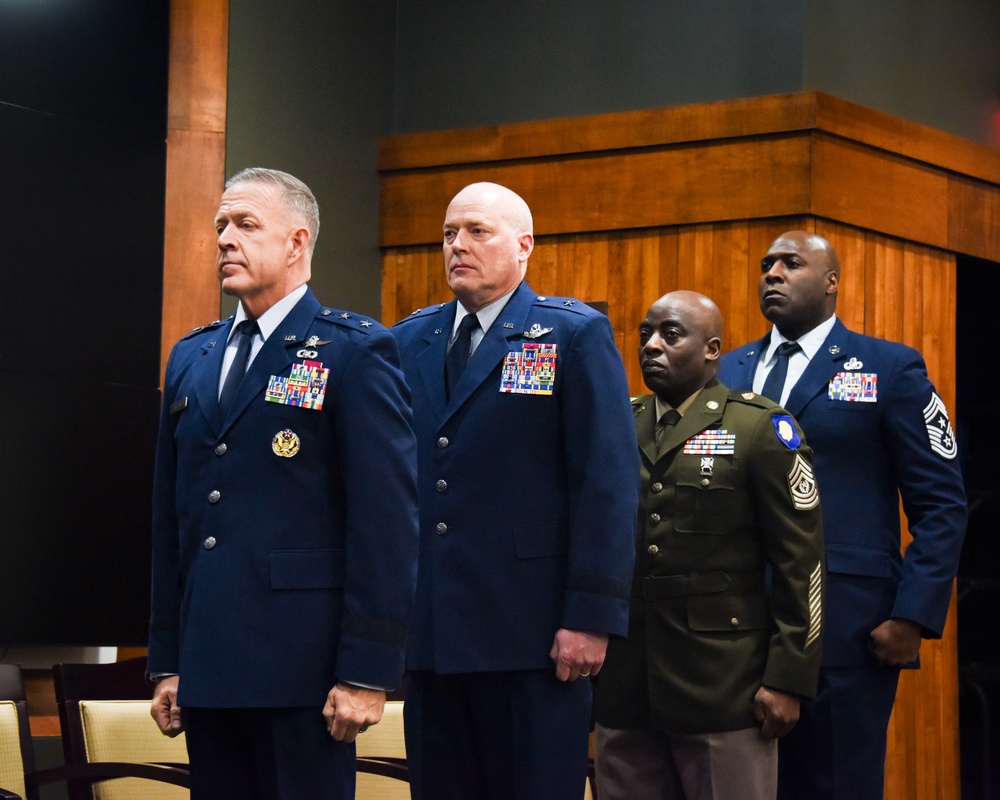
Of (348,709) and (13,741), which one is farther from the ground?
(348,709)

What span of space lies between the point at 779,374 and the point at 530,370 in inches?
54.3

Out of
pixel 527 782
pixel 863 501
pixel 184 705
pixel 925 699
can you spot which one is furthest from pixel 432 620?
pixel 925 699

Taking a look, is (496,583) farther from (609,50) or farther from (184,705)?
(609,50)

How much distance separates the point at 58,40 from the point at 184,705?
11.6 feet

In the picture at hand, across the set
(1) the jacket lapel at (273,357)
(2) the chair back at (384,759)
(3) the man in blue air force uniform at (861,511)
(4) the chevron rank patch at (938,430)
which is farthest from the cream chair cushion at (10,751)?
(4) the chevron rank patch at (938,430)

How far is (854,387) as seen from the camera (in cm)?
421

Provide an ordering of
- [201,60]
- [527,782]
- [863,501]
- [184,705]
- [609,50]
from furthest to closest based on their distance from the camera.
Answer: [609,50] < [201,60] < [863,501] < [527,782] < [184,705]

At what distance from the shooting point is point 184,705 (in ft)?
8.52

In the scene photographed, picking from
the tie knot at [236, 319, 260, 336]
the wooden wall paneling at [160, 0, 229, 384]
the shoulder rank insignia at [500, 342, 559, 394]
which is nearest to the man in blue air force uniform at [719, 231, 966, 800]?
the shoulder rank insignia at [500, 342, 559, 394]

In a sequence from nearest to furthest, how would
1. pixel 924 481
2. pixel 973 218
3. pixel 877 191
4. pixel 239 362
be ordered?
pixel 239 362 → pixel 924 481 → pixel 877 191 → pixel 973 218

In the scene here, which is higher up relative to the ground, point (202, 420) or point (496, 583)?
point (202, 420)

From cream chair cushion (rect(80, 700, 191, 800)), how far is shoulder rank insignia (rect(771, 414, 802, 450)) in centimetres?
162

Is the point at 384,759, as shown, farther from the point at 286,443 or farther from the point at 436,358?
the point at 286,443

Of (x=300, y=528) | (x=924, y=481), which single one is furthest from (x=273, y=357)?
(x=924, y=481)
